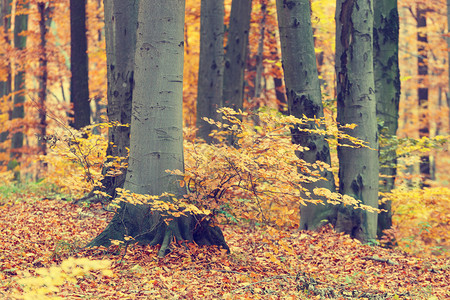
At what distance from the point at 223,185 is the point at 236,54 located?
712 cm

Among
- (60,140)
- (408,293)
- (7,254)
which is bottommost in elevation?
(408,293)

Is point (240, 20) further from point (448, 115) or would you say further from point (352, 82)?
point (448, 115)

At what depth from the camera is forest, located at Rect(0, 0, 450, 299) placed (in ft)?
16.2

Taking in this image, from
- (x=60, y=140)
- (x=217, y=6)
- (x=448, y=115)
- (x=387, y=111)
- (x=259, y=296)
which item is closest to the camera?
(x=259, y=296)

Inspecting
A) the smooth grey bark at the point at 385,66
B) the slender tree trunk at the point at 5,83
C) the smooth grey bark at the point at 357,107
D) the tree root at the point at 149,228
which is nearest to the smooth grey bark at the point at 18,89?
the slender tree trunk at the point at 5,83

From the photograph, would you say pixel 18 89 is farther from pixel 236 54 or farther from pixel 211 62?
pixel 236 54

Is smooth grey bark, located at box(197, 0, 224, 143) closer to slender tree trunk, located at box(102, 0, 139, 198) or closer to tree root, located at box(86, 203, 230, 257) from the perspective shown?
slender tree trunk, located at box(102, 0, 139, 198)

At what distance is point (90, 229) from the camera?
649 centimetres

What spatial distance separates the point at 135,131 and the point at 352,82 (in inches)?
158

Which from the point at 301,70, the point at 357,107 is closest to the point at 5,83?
the point at 301,70

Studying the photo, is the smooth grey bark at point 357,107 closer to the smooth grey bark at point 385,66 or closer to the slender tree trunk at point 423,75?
the smooth grey bark at point 385,66

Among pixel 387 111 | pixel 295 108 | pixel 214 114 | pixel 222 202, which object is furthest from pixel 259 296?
pixel 214 114

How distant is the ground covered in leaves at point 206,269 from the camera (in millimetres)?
4305

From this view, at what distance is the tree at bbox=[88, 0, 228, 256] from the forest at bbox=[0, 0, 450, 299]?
0.06ft
